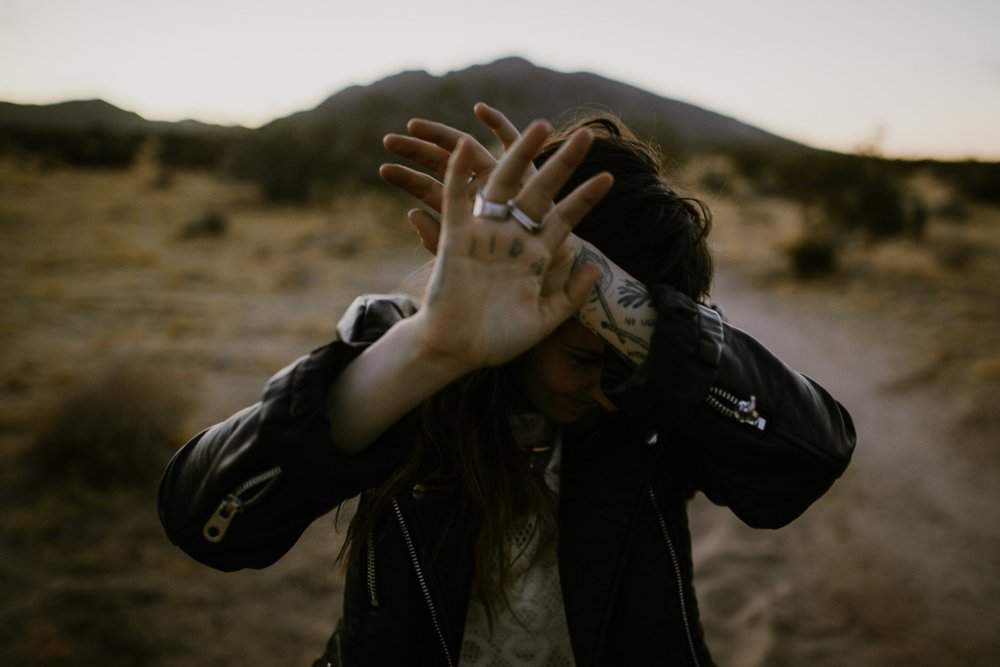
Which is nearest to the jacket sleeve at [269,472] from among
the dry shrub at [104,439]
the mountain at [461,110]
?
the mountain at [461,110]

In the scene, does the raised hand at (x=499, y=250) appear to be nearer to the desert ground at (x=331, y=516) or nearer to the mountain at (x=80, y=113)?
the desert ground at (x=331, y=516)

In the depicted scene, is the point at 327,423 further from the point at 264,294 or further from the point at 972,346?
the point at 264,294

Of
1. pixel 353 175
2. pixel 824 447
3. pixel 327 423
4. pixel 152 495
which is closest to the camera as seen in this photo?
pixel 327 423

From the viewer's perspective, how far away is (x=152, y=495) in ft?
11.0

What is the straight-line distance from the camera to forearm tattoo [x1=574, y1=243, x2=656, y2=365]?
3.55 ft

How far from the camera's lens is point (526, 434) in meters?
1.37

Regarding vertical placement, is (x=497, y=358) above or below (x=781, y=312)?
above

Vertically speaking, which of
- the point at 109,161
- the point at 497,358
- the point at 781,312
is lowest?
the point at 109,161

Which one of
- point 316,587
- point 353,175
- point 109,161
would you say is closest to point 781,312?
point 316,587

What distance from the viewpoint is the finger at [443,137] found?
1.01 meters

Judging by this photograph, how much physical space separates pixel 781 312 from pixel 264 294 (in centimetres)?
638

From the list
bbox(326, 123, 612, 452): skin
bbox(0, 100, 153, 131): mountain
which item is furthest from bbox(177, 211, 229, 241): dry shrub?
bbox(0, 100, 153, 131): mountain

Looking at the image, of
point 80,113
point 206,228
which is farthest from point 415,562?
point 80,113

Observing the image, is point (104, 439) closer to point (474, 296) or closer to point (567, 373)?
point (567, 373)
